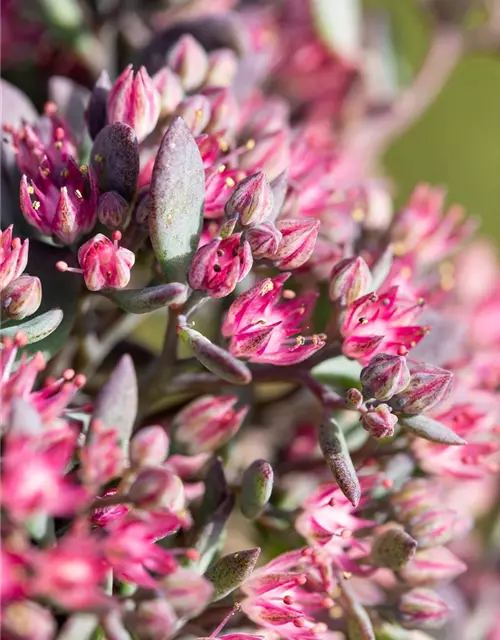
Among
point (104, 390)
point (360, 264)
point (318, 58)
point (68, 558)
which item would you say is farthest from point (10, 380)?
point (318, 58)

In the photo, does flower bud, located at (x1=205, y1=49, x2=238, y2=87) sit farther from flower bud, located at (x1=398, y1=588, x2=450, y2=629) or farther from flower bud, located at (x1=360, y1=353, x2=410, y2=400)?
flower bud, located at (x1=398, y1=588, x2=450, y2=629)

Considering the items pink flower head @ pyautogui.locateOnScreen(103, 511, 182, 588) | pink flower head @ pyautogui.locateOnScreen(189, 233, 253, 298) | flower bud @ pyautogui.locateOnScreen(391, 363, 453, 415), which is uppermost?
pink flower head @ pyautogui.locateOnScreen(189, 233, 253, 298)

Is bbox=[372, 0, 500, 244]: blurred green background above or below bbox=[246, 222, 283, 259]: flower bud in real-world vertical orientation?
below

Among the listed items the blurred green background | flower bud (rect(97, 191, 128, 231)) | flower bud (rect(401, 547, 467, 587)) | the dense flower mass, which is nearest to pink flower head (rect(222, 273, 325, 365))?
the dense flower mass

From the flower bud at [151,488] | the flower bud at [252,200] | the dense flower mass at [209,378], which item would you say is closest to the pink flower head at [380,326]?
the dense flower mass at [209,378]

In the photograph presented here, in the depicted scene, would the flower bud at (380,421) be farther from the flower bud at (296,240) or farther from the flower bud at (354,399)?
the flower bud at (296,240)

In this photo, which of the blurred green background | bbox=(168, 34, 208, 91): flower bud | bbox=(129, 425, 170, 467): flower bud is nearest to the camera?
bbox=(129, 425, 170, 467): flower bud
